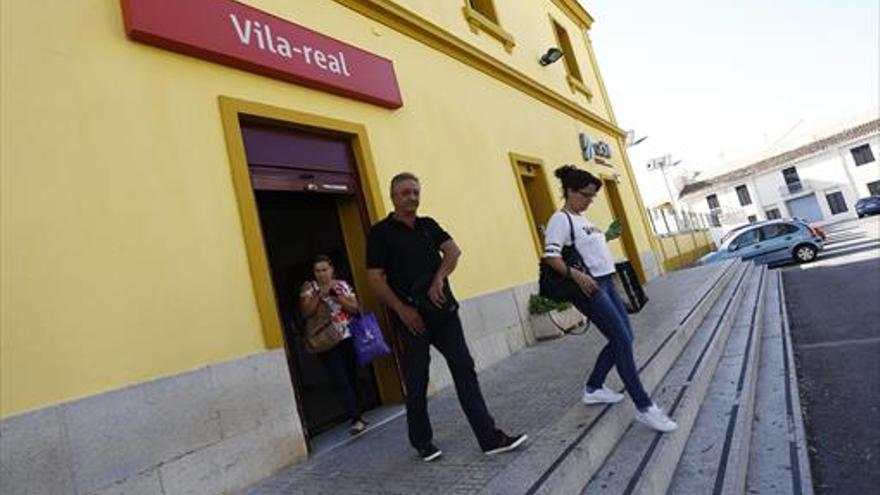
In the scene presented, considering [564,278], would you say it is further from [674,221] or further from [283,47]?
[674,221]

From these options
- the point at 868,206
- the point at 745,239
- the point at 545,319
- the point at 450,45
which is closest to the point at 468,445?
the point at 545,319

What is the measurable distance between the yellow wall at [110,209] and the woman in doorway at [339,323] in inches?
24.5

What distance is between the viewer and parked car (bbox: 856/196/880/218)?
129 feet

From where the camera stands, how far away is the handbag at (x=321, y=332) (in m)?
4.54

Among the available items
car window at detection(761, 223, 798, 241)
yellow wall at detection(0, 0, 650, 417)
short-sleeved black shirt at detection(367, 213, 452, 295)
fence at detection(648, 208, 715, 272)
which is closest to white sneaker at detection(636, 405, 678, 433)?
short-sleeved black shirt at detection(367, 213, 452, 295)

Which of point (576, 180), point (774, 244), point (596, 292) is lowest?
point (774, 244)

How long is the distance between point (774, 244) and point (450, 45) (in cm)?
1392

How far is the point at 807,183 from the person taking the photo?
4703 centimetres

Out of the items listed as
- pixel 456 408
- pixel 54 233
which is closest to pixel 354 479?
pixel 456 408

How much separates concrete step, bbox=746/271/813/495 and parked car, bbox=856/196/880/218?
137ft

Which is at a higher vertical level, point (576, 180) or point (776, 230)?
point (576, 180)

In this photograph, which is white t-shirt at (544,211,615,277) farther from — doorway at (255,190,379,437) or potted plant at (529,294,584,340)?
potted plant at (529,294,584,340)

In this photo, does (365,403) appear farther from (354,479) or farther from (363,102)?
(363,102)

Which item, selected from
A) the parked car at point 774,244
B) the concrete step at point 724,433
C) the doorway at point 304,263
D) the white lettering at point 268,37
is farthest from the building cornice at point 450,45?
the parked car at point 774,244
